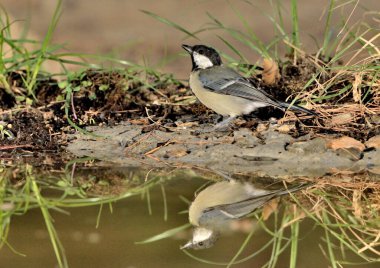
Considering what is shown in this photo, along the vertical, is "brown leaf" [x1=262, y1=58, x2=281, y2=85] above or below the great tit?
above

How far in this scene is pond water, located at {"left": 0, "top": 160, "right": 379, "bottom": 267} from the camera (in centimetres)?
498

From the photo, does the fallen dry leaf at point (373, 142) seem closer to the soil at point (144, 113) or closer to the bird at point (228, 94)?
the soil at point (144, 113)

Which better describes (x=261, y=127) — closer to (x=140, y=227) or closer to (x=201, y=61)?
(x=201, y=61)

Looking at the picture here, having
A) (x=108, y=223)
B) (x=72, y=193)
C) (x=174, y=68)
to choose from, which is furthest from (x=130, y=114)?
(x=174, y=68)

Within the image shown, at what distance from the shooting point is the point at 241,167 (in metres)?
6.96

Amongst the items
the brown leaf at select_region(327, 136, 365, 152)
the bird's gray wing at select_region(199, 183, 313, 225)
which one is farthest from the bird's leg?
the bird's gray wing at select_region(199, 183, 313, 225)

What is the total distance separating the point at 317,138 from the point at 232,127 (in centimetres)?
75

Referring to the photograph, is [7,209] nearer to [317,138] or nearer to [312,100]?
[317,138]

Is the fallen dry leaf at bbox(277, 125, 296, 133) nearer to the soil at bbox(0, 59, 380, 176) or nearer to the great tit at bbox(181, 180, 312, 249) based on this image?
the soil at bbox(0, 59, 380, 176)

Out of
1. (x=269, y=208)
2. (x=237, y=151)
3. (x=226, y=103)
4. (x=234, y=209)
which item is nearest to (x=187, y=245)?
(x=234, y=209)

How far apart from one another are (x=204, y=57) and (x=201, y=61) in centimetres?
5

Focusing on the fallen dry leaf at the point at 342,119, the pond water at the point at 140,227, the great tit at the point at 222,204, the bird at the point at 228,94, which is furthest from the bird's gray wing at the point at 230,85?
the great tit at the point at 222,204

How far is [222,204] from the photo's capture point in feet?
19.4

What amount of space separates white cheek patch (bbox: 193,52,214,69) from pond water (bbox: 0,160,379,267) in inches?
67.8
